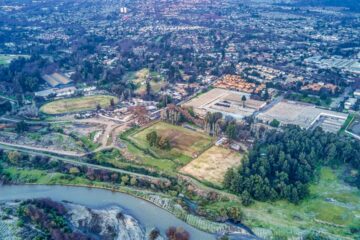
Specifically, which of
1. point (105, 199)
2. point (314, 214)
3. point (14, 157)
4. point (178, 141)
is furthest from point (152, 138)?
point (314, 214)

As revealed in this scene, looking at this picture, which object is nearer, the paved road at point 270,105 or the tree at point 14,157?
the tree at point 14,157

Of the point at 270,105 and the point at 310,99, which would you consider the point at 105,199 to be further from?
the point at 310,99

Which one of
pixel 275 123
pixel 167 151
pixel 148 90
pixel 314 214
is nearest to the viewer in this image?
pixel 314 214

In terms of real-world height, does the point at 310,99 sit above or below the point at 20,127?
below

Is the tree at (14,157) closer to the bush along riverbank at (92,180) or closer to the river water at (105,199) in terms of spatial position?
the bush along riverbank at (92,180)

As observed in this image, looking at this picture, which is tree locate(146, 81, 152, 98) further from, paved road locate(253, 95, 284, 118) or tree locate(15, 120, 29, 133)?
tree locate(15, 120, 29, 133)

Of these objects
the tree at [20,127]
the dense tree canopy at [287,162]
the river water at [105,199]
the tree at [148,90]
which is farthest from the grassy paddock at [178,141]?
the tree at [20,127]

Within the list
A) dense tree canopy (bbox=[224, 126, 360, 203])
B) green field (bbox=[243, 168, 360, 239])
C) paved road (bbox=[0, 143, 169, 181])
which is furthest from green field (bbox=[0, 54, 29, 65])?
green field (bbox=[243, 168, 360, 239])
